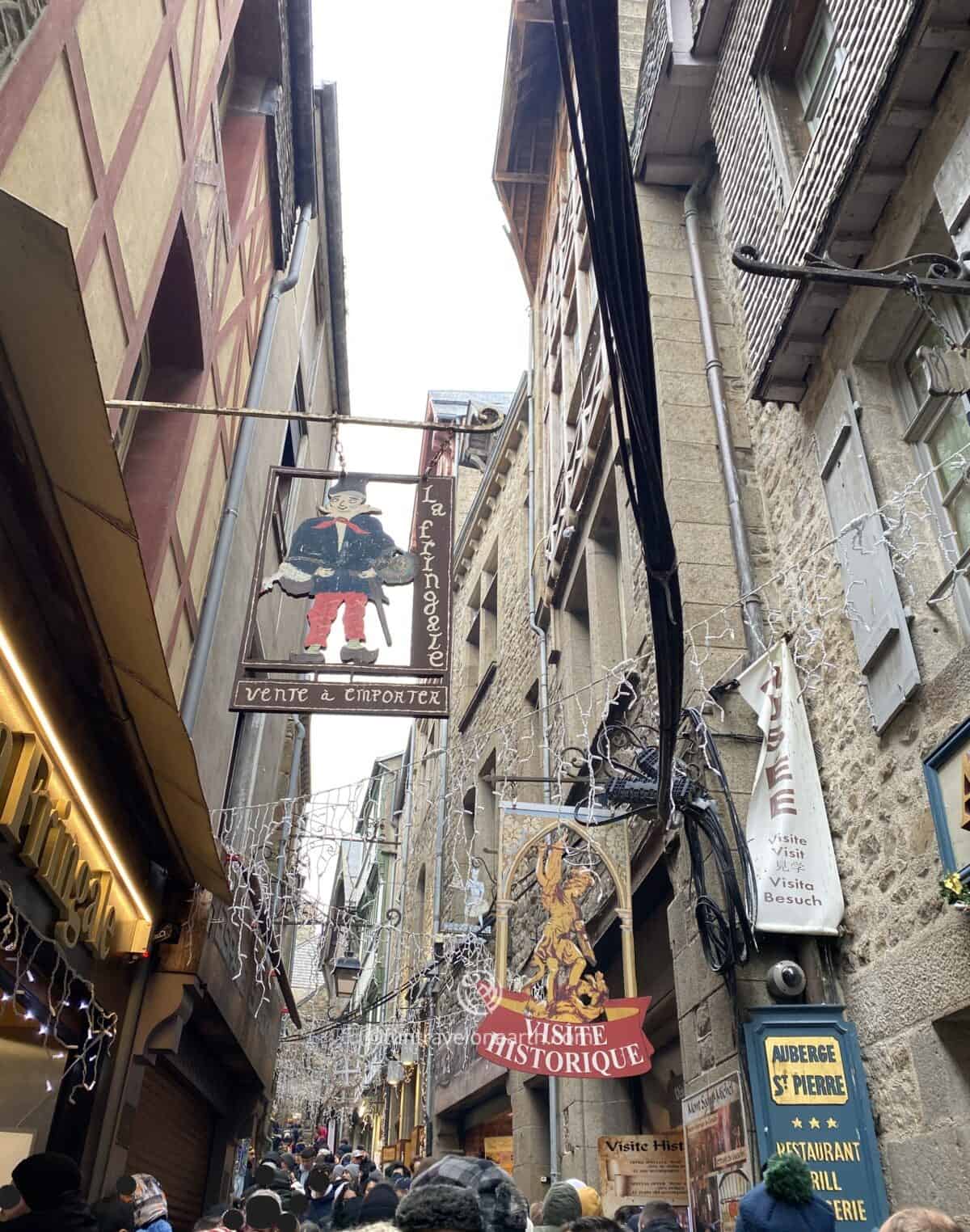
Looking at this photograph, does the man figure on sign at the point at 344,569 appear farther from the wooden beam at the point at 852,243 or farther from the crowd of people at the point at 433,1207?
the wooden beam at the point at 852,243

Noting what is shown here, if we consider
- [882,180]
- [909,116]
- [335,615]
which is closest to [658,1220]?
[335,615]

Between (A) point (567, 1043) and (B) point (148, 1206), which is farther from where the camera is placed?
(A) point (567, 1043)

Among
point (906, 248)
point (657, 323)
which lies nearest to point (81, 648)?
point (906, 248)

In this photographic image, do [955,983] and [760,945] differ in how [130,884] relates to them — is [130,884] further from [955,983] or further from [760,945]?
[955,983]

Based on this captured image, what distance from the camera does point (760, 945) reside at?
5625mm

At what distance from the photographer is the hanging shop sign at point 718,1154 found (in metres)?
5.24

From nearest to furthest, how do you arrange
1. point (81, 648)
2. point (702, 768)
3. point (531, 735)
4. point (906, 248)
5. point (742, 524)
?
1. point (81, 648)
2. point (906, 248)
3. point (702, 768)
4. point (742, 524)
5. point (531, 735)

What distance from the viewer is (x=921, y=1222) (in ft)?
8.13

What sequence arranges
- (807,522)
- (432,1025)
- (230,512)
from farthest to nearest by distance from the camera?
(432,1025)
(230,512)
(807,522)

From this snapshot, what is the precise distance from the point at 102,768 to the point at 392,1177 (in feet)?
21.2

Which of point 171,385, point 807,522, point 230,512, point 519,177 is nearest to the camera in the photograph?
point 807,522

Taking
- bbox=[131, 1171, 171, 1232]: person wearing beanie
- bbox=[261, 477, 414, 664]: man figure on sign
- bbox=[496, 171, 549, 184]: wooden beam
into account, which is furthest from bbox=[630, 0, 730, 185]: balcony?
bbox=[131, 1171, 171, 1232]: person wearing beanie

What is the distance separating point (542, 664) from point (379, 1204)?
25.8 feet

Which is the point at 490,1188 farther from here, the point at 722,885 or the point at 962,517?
the point at 962,517
